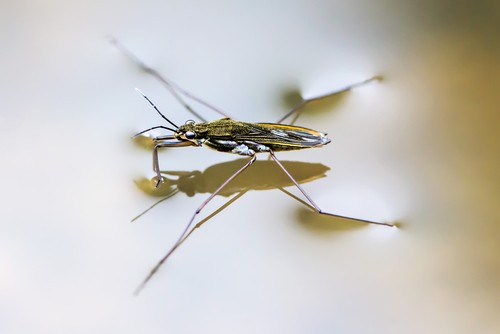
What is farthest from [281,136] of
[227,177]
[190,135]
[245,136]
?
[190,135]

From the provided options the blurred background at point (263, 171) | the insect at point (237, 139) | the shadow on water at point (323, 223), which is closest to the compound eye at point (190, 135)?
the insect at point (237, 139)

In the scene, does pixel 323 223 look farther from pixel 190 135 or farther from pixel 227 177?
pixel 190 135

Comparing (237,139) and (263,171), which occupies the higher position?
(237,139)

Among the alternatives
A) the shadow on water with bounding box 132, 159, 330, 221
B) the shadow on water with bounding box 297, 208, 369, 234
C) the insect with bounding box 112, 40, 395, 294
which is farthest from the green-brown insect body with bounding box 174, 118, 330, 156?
the shadow on water with bounding box 297, 208, 369, 234

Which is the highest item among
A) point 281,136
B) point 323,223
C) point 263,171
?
point 281,136

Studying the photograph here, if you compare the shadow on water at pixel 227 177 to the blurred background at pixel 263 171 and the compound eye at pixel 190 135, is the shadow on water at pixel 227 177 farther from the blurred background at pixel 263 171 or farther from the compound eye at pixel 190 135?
the compound eye at pixel 190 135

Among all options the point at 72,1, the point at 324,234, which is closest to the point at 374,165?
the point at 324,234

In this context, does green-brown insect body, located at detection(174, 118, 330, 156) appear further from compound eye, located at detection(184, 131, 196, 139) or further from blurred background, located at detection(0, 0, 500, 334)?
blurred background, located at detection(0, 0, 500, 334)
